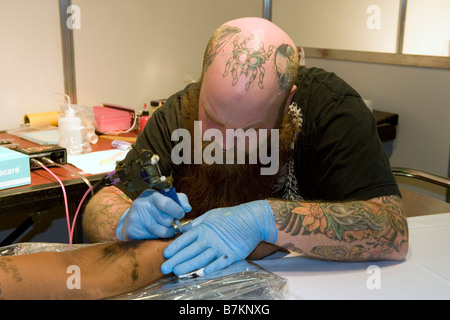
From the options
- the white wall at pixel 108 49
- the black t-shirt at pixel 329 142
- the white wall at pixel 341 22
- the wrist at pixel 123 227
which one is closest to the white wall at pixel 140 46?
the white wall at pixel 108 49

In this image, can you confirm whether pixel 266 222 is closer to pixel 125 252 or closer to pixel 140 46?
pixel 125 252

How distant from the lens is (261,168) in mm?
1358

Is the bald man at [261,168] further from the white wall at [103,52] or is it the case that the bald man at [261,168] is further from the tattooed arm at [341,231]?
the white wall at [103,52]

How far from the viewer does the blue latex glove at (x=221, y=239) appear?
104 centimetres

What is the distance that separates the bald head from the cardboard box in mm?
672

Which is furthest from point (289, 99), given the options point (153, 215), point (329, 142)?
point (153, 215)

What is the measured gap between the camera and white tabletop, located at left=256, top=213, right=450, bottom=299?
3.24 ft

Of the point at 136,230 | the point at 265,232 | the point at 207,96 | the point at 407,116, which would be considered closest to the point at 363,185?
the point at 265,232

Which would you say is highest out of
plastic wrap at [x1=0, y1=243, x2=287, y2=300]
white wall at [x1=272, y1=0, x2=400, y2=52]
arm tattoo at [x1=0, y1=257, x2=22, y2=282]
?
white wall at [x1=272, y1=0, x2=400, y2=52]

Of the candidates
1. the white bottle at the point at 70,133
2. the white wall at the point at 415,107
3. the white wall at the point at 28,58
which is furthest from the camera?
the white wall at the point at 415,107

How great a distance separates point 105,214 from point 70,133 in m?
0.72

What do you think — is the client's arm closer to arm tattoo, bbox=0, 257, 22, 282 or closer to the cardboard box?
arm tattoo, bbox=0, 257, 22, 282

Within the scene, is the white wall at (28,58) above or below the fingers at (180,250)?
above

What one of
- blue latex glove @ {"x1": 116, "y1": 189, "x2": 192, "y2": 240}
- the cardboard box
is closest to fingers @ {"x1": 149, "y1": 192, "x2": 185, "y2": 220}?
blue latex glove @ {"x1": 116, "y1": 189, "x2": 192, "y2": 240}
